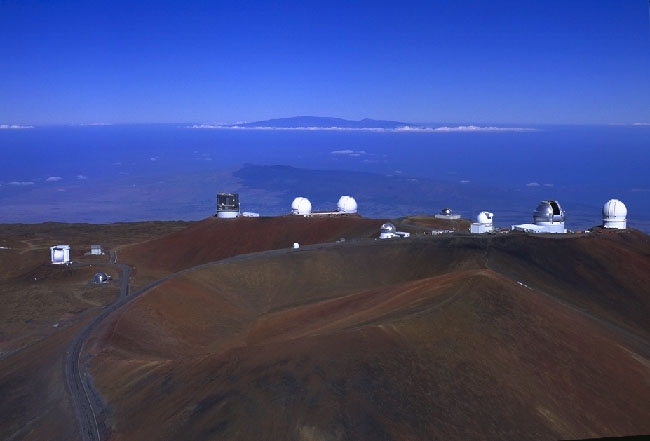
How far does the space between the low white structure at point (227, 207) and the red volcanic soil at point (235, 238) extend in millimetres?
1166

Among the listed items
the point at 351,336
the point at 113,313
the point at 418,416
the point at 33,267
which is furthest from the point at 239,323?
the point at 33,267

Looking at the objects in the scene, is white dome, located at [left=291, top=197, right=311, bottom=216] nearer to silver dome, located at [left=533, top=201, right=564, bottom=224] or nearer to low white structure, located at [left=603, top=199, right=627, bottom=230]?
silver dome, located at [left=533, top=201, right=564, bottom=224]

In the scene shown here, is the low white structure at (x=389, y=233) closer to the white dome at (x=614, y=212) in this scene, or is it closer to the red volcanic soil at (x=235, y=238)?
the red volcanic soil at (x=235, y=238)

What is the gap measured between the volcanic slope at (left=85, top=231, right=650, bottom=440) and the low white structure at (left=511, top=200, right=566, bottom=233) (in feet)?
31.3

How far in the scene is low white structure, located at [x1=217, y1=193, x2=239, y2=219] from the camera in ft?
209

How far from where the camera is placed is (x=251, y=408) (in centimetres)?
2134

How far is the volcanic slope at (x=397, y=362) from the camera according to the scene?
2083 centimetres

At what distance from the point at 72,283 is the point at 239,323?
1627cm

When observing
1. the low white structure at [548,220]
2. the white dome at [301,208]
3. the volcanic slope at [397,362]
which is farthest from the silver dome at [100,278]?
the low white structure at [548,220]

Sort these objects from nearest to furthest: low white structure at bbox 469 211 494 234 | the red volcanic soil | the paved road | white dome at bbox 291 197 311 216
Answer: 1. the paved road
2. low white structure at bbox 469 211 494 234
3. the red volcanic soil
4. white dome at bbox 291 197 311 216

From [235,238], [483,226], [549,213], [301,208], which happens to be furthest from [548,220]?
[235,238]

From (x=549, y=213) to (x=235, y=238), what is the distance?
75.4 ft

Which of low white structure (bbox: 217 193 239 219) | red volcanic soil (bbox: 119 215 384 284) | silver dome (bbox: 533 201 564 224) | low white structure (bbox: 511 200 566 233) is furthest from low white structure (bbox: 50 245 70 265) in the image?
silver dome (bbox: 533 201 564 224)

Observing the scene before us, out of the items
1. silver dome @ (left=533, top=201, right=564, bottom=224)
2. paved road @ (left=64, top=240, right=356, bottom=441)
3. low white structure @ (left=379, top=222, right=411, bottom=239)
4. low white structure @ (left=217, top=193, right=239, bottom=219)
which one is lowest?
paved road @ (left=64, top=240, right=356, bottom=441)
